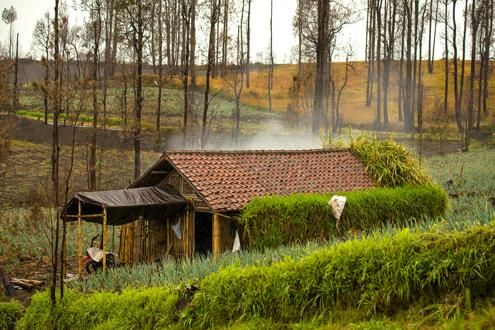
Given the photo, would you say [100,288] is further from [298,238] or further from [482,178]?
[482,178]

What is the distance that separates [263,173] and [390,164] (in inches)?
166

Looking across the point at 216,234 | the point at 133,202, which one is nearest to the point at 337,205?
the point at 216,234

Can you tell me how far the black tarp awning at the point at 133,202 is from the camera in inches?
645

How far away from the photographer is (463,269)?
307 inches

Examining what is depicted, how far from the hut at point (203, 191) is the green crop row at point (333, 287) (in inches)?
188

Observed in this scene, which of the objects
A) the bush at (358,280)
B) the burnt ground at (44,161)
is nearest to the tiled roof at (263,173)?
the bush at (358,280)

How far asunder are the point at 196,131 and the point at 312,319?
3442cm

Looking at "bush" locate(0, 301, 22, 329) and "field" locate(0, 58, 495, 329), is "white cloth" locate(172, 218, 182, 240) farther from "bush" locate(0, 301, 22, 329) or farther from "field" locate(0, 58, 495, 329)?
"bush" locate(0, 301, 22, 329)

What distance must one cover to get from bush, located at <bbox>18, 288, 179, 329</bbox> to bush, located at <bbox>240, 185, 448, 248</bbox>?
440 centimetres

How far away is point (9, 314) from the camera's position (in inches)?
541

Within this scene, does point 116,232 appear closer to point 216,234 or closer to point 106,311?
point 216,234

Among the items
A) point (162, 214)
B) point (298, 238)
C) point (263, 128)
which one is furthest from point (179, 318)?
point (263, 128)

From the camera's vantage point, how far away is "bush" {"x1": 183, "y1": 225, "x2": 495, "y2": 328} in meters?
7.92

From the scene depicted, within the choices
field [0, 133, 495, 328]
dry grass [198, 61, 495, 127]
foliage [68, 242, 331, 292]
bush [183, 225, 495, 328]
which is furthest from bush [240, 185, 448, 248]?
dry grass [198, 61, 495, 127]
